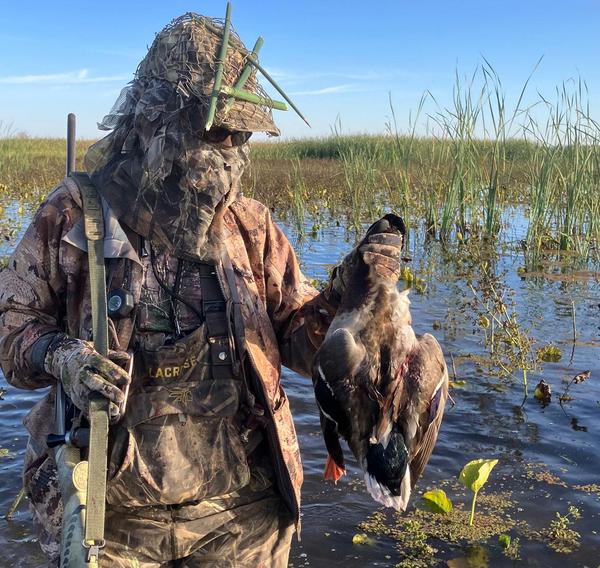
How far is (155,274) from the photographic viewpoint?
7.96 feet

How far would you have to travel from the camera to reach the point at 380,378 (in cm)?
235

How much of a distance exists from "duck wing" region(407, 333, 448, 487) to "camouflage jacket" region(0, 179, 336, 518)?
371 mm

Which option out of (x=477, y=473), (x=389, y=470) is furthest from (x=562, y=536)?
(x=389, y=470)

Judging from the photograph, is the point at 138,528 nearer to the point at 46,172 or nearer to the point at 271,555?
the point at 271,555

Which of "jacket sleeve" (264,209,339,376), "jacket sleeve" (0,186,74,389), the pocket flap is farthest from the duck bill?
"jacket sleeve" (0,186,74,389)

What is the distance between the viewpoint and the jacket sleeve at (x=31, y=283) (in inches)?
91.1

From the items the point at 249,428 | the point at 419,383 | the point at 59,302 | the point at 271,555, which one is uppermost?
the point at 59,302

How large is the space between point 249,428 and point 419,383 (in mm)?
594

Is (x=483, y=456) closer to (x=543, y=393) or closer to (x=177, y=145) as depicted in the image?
(x=543, y=393)

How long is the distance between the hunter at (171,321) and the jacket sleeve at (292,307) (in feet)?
0.37

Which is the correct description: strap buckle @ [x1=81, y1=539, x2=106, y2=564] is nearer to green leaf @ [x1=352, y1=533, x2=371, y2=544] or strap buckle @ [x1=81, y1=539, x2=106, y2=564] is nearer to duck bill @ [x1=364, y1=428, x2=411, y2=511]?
duck bill @ [x1=364, y1=428, x2=411, y2=511]

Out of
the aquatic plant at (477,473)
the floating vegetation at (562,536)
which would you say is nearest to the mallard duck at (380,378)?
the aquatic plant at (477,473)

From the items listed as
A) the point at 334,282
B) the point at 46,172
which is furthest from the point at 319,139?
the point at 334,282

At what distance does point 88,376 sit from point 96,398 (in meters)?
0.06
